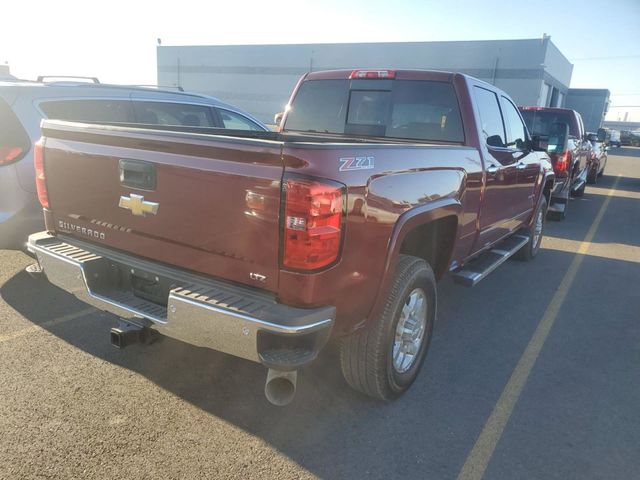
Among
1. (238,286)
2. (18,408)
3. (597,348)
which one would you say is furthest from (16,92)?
(597,348)

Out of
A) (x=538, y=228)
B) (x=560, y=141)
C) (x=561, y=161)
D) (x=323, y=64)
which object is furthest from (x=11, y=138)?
(x=323, y=64)

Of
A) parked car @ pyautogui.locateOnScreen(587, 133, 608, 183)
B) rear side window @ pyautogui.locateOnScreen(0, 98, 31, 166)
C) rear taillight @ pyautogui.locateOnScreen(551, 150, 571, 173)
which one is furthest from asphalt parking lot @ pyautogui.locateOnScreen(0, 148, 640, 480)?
parked car @ pyautogui.locateOnScreen(587, 133, 608, 183)

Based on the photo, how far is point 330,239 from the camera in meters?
2.23

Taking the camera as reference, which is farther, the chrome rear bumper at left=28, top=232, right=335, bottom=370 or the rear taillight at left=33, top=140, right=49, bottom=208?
the rear taillight at left=33, top=140, right=49, bottom=208

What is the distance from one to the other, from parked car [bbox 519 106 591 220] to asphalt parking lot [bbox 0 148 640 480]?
525 cm

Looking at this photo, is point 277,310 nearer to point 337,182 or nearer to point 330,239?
point 330,239

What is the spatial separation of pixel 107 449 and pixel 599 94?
201ft

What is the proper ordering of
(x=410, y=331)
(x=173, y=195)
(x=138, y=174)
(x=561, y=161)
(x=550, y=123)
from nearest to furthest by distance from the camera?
(x=173, y=195)
(x=138, y=174)
(x=410, y=331)
(x=561, y=161)
(x=550, y=123)

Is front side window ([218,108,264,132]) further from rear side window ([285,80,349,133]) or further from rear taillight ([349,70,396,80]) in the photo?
rear taillight ([349,70,396,80])

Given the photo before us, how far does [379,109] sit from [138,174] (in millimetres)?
2390

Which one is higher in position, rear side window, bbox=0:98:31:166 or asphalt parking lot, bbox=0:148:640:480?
rear side window, bbox=0:98:31:166

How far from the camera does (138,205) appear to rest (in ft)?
8.73

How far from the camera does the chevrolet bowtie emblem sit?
2.61m

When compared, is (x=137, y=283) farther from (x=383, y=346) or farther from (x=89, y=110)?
(x=89, y=110)
